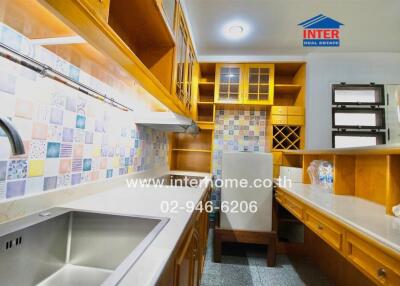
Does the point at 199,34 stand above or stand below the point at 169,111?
above

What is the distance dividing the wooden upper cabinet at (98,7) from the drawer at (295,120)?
2519mm

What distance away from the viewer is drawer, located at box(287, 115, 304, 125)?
2682mm

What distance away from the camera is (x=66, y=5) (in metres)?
0.47

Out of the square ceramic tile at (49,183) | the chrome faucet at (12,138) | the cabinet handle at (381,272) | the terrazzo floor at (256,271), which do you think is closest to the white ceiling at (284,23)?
the square ceramic tile at (49,183)

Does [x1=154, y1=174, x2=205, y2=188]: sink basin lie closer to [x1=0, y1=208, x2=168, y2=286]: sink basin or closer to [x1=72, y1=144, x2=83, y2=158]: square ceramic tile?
[x1=72, y1=144, x2=83, y2=158]: square ceramic tile

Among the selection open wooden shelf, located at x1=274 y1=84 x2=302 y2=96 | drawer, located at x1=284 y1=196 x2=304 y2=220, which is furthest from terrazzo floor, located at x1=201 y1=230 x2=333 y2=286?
open wooden shelf, located at x1=274 y1=84 x2=302 y2=96

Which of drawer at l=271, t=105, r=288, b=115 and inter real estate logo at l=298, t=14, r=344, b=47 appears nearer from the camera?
inter real estate logo at l=298, t=14, r=344, b=47

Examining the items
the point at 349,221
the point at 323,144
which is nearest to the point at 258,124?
the point at 323,144

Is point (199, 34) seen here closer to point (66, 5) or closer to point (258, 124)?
point (258, 124)

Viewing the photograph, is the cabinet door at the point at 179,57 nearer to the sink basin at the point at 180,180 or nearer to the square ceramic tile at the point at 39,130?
the square ceramic tile at the point at 39,130

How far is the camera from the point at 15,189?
0.74 metres

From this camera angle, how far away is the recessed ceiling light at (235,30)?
7.14 feet

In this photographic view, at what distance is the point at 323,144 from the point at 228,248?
1.71 m

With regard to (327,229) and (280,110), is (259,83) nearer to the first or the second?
(280,110)
